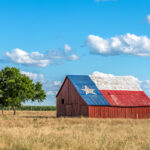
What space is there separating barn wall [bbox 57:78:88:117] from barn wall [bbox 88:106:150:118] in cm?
144

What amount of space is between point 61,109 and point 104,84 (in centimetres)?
864

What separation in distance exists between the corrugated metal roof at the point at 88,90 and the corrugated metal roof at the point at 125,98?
3.87ft

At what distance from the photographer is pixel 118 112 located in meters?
48.6

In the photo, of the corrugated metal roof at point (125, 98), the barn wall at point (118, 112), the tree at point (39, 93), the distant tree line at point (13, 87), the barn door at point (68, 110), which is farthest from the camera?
the tree at point (39, 93)

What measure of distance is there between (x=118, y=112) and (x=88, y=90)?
594 centimetres

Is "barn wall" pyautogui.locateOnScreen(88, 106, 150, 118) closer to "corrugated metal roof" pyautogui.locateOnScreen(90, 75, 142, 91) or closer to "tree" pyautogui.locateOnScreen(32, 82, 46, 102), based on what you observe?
"corrugated metal roof" pyautogui.locateOnScreen(90, 75, 142, 91)

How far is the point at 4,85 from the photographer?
64188mm

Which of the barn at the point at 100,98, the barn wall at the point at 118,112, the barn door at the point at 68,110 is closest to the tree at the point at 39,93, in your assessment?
the barn at the point at 100,98

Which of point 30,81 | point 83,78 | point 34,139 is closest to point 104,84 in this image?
point 83,78

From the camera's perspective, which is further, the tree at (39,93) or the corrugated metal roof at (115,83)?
the tree at (39,93)

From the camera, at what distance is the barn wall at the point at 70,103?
1865 inches

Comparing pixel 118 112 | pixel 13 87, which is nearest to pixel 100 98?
pixel 118 112

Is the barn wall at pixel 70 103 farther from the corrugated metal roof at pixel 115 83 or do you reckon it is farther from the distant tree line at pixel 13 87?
the distant tree line at pixel 13 87

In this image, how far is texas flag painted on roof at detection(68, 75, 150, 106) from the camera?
48188mm
